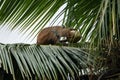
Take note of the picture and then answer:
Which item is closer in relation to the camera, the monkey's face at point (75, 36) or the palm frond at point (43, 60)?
the monkey's face at point (75, 36)

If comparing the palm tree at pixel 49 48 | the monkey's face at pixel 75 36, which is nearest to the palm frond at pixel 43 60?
the palm tree at pixel 49 48

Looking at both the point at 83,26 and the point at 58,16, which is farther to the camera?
the point at 83,26

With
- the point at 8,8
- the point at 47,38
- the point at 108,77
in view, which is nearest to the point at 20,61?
the point at 8,8

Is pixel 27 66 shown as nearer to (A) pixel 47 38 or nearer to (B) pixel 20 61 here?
(B) pixel 20 61

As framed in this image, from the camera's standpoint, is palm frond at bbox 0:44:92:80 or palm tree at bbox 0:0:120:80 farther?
palm frond at bbox 0:44:92:80

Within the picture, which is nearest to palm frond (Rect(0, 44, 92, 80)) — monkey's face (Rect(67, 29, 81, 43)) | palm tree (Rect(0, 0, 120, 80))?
palm tree (Rect(0, 0, 120, 80))

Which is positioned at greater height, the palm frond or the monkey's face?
the monkey's face

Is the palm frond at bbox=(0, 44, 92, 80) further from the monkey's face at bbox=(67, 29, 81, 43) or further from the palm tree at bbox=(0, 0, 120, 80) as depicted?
the monkey's face at bbox=(67, 29, 81, 43)

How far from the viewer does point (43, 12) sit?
73.7 inches

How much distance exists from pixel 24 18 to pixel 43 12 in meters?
0.12

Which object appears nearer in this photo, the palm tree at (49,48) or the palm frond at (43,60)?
the palm tree at (49,48)

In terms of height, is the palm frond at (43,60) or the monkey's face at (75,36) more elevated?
the monkey's face at (75,36)

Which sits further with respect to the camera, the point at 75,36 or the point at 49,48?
the point at 49,48

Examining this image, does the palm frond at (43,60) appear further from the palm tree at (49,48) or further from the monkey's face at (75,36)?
the monkey's face at (75,36)
